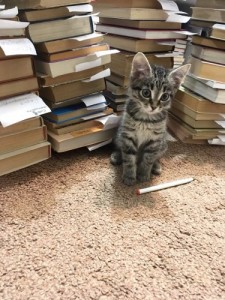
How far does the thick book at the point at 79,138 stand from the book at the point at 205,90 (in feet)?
1.22

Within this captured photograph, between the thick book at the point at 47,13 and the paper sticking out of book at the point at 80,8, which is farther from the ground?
the paper sticking out of book at the point at 80,8

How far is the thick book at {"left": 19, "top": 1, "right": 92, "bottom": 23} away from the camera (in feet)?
2.71

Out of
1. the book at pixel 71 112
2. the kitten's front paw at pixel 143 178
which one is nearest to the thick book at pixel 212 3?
the book at pixel 71 112

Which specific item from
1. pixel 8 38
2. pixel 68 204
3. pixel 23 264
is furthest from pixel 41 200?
pixel 8 38

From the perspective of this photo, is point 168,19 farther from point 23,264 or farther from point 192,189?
point 23,264

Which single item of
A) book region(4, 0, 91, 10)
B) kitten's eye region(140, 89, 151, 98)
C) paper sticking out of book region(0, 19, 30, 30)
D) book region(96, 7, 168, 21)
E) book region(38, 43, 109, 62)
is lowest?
kitten's eye region(140, 89, 151, 98)

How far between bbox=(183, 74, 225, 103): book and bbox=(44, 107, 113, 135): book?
15.4 inches

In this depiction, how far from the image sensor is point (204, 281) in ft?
2.08

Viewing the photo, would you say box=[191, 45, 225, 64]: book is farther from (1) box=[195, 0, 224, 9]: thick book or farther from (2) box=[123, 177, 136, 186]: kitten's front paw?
(2) box=[123, 177, 136, 186]: kitten's front paw

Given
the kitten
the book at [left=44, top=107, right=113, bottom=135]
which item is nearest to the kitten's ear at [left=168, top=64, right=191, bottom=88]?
the kitten

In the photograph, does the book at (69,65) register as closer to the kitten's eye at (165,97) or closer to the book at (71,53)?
the book at (71,53)

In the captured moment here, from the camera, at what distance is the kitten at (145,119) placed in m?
0.90

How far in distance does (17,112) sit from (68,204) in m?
0.29

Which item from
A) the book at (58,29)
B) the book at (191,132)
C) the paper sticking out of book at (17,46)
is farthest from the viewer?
the book at (191,132)
